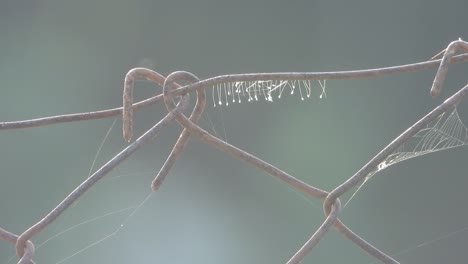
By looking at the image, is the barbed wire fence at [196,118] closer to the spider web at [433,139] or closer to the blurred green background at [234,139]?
the spider web at [433,139]

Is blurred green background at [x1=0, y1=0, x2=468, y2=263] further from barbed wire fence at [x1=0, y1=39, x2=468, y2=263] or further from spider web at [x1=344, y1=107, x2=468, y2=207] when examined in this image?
barbed wire fence at [x1=0, y1=39, x2=468, y2=263]

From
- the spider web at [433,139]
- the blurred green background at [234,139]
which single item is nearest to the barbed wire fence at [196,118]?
the spider web at [433,139]

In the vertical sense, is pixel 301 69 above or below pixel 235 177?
above

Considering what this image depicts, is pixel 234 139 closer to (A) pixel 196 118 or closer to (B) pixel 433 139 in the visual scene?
(B) pixel 433 139

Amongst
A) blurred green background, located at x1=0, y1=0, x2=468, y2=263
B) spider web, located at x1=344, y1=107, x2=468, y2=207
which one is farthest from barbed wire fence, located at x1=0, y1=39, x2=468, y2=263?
blurred green background, located at x1=0, y1=0, x2=468, y2=263

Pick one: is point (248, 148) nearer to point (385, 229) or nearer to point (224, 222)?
point (224, 222)

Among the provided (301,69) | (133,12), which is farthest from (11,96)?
(301,69)
